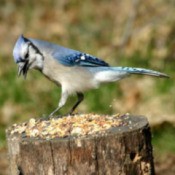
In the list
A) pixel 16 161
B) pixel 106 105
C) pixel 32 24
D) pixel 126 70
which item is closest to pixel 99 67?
pixel 126 70

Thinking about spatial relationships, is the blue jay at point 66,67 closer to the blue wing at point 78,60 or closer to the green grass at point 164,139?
the blue wing at point 78,60

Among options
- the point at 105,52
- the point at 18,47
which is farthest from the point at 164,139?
the point at 105,52

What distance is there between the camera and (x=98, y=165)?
12.4ft

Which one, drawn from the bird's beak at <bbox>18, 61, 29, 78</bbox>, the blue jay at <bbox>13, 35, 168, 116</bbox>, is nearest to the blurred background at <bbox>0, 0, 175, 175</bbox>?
the blue jay at <bbox>13, 35, 168, 116</bbox>

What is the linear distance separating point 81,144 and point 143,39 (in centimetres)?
518

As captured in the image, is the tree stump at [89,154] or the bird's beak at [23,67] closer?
the tree stump at [89,154]

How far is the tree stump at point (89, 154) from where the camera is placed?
12.3 feet

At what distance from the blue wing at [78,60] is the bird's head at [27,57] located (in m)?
0.12

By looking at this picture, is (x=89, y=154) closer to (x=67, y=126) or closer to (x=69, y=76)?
(x=67, y=126)

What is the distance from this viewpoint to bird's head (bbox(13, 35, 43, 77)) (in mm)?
4836

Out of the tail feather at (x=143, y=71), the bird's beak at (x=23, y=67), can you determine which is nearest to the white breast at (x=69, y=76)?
the bird's beak at (x=23, y=67)

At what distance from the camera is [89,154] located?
3754mm

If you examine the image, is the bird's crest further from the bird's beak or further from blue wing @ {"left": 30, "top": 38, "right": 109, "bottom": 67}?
blue wing @ {"left": 30, "top": 38, "right": 109, "bottom": 67}

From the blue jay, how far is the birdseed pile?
1.81 feet
